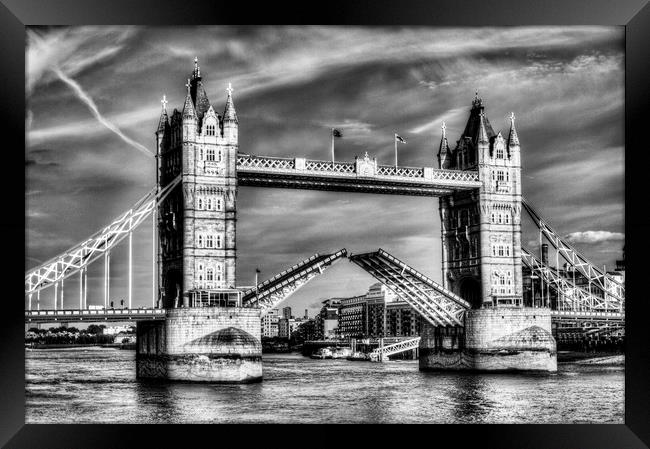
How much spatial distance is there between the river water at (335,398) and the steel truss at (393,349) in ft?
29.1

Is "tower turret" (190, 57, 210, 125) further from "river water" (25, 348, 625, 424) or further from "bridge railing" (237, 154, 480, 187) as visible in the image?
"river water" (25, 348, 625, 424)

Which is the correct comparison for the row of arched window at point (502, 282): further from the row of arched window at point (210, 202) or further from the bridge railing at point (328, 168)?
Result: the row of arched window at point (210, 202)

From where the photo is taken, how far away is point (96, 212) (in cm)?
3183

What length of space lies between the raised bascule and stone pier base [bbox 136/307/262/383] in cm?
3

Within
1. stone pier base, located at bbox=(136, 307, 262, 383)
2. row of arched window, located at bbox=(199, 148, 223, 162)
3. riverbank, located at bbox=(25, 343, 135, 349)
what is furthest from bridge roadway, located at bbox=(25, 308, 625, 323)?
riverbank, located at bbox=(25, 343, 135, 349)

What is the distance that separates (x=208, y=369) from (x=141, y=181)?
693 cm

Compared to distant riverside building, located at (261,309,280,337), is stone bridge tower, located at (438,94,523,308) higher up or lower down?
higher up

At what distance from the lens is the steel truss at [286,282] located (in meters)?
37.3

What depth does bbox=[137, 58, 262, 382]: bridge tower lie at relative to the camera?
36500mm

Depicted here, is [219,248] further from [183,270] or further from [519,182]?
[519,182]

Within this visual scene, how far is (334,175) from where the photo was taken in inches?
1537

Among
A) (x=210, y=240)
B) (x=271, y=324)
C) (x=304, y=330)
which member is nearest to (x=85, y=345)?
(x=304, y=330)
